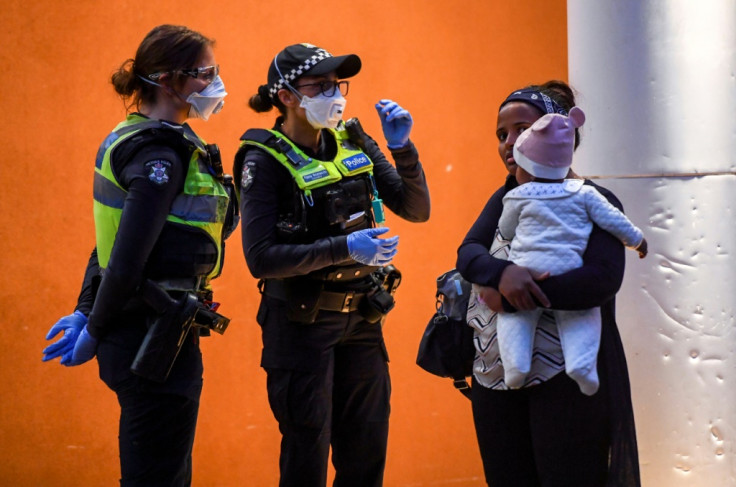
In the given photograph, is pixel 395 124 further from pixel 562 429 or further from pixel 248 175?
pixel 562 429

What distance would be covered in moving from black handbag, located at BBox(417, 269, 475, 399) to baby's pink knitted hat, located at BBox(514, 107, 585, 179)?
1.53 ft

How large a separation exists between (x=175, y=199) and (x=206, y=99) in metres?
0.35

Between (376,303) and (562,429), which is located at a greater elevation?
(376,303)

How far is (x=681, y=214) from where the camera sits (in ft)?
9.21

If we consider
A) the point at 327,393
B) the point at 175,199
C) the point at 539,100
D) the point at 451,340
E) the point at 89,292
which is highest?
the point at 539,100

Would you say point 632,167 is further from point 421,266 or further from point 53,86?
point 53,86

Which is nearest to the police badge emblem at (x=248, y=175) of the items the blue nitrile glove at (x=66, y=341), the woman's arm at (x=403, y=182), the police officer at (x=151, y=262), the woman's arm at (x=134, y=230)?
the police officer at (x=151, y=262)

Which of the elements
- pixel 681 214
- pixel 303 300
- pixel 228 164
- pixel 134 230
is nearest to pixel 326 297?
pixel 303 300

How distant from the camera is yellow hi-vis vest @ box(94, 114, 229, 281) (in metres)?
2.31

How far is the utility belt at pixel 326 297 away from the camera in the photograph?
2580mm

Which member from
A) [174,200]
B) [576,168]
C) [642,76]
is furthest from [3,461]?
[642,76]

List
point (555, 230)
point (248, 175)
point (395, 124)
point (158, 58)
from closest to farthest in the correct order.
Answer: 1. point (555, 230)
2. point (158, 58)
3. point (248, 175)
4. point (395, 124)

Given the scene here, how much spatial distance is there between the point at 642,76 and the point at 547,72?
1.39 metres

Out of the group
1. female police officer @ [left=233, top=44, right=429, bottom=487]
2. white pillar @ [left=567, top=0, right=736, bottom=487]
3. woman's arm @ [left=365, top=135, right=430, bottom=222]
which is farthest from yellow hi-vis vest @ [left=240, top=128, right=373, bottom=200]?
white pillar @ [left=567, top=0, right=736, bottom=487]
